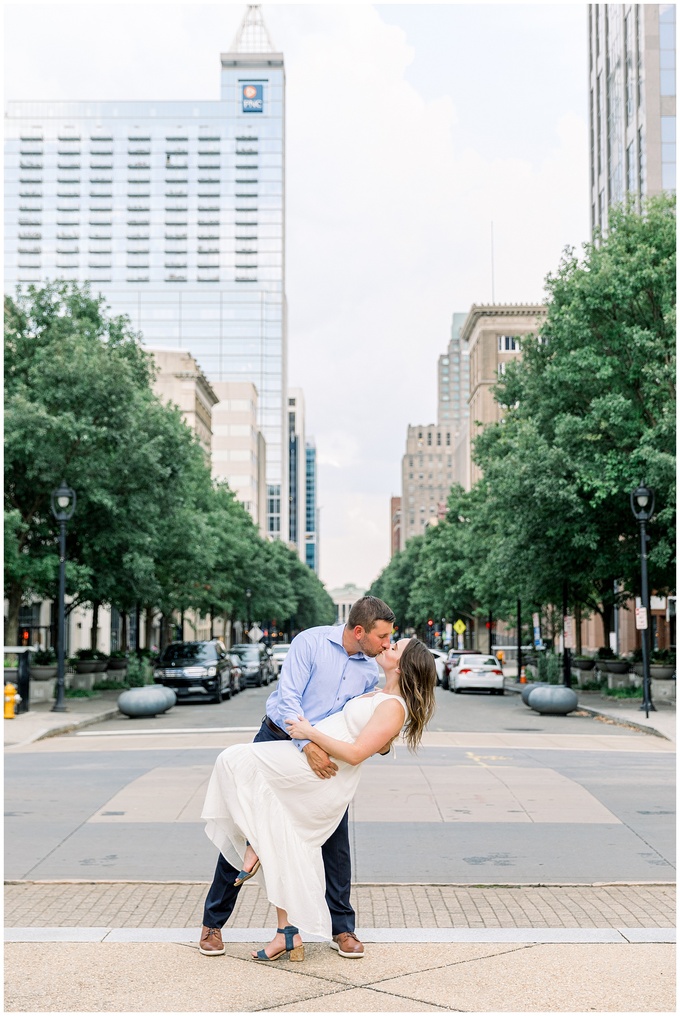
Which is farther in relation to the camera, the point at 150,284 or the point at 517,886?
the point at 150,284

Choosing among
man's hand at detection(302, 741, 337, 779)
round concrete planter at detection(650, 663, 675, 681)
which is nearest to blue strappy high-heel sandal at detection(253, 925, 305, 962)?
man's hand at detection(302, 741, 337, 779)

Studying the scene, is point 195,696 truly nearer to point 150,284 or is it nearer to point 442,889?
point 442,889

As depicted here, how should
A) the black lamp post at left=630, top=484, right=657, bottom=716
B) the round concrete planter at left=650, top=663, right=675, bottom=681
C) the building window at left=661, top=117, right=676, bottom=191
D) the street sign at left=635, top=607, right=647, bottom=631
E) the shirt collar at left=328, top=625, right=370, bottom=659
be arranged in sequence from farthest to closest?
the building window at left=661, top=117, right=676, bottom=191 → the round concrete planter at left=650, top=663, right=675, bottom=681 → the black lamp post at left=630, top=484, right=657, bottom=716 → the street sign at left=635, top=607, right=647, bottom=631 → the shirt collar at left=328, top=625, right=370, bottom=659

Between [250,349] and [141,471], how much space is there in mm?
156815

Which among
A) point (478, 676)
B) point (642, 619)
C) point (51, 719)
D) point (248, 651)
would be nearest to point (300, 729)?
point (51, 719)

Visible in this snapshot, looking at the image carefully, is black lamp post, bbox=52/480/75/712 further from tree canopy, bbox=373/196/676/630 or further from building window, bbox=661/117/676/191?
building window, bbox=661/117/676/191

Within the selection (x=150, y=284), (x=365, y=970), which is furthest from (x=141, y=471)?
(x=150, y=284)

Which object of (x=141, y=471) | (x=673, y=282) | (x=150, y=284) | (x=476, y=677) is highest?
(x=150, y=284)

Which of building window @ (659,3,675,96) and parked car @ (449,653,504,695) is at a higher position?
building window @ (659,3,675,96)

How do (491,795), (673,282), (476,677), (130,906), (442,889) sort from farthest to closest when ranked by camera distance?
(476,677) → (673,282) → (491,795) → (442,889) → (130,906)

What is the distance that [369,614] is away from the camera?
5.79 meters

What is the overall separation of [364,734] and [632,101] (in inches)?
2787

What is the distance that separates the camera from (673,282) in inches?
1217

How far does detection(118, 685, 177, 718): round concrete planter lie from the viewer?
2609 centimetres
